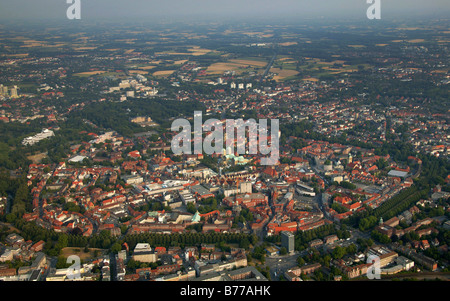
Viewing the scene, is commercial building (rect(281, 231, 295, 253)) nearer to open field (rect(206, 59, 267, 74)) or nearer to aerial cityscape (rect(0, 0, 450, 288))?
aerial cityscape (rect(0, 0, 450, 288))

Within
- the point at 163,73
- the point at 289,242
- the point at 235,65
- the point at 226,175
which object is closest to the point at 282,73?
the point at 235,65

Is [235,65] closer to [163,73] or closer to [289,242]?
[163,73]

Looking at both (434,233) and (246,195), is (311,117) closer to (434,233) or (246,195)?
(246,195)

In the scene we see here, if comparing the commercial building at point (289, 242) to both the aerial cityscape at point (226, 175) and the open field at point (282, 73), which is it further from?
the open field at point (282, 73)

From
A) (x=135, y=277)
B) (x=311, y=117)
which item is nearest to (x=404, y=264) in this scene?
(x=135, y=277)

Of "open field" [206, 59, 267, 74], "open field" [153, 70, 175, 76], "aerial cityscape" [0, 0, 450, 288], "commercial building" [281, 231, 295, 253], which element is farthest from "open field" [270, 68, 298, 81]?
"commercial building" [281, 231, 295, 253]

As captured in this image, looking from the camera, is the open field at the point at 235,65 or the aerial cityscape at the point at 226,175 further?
the open field at the point at 235,65

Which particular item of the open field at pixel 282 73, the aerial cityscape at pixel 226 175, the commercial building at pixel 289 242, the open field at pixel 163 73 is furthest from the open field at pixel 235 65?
the commercial building at pixel 289 242

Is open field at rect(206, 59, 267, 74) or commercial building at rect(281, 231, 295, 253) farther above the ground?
open field at rect(206, 59, 267, 74)
